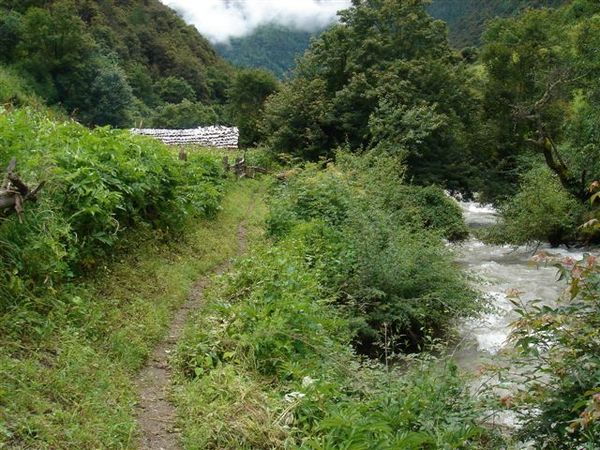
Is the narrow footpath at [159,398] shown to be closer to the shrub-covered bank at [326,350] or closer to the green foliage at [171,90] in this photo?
the shrub-covered bank at [326,350]

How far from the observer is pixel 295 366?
5191 mm

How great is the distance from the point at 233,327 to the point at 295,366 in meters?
0.97

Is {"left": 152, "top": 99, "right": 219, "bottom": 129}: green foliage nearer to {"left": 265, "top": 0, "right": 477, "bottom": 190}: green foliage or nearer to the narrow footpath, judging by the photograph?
{"left": 265, "top": 0, "right": 477, "bottom": 190}: green foliage

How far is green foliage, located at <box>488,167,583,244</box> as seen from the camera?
1725cm

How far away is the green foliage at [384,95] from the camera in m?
20.0

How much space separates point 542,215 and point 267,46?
4127 inches

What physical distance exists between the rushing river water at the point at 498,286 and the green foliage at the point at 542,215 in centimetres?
43

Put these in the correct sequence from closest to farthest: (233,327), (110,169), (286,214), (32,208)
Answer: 1. (32,208)
2. (233,327)
3. (110,169)
4. (286,214)

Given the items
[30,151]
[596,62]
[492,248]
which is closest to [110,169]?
[30,151]

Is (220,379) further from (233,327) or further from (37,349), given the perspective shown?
(37,349)

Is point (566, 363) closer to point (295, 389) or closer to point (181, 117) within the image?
point (295, 389)

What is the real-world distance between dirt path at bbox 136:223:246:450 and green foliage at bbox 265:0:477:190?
45.3 feet

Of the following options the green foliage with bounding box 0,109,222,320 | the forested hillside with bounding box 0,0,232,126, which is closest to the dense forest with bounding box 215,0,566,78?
the forested hillside with bounding box 0,0,232,126

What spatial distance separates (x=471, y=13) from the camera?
337ft
